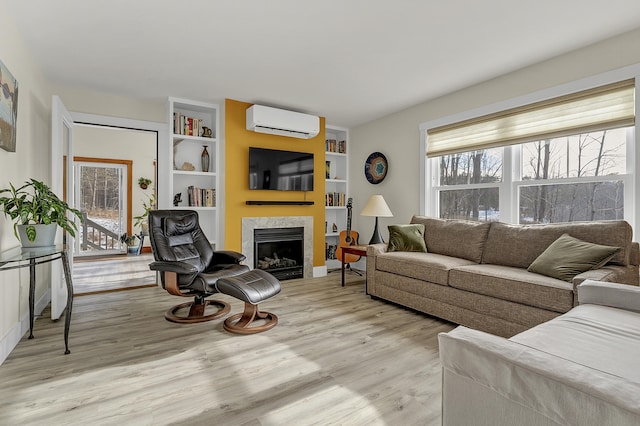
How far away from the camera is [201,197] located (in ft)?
14.0

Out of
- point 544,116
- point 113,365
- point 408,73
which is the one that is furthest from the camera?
point 408,73

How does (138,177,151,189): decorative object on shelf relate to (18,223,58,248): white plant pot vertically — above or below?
above

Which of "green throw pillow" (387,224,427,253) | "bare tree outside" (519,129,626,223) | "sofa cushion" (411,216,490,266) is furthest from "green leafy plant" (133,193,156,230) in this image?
"bare tree outside" (519,129,626,223)

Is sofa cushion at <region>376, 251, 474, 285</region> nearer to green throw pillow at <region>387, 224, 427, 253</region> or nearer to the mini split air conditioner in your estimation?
green throw pillow at <region>387, 224, 427, 253</region>

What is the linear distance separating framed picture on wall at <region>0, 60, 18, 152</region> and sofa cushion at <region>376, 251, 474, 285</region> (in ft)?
10.6

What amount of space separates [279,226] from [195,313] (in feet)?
6.02

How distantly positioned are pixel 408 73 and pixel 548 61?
1.27 m

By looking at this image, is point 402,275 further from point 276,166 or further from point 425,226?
point 276,166

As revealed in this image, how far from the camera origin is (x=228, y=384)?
1.92 meters

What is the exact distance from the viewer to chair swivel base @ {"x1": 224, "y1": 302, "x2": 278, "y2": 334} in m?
2.68

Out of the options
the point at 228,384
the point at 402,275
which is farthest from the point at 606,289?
the point at 228,384

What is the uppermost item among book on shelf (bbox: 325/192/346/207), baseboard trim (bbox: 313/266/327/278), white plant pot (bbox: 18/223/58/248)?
book on shelf (bbox: 325/192/346/207)

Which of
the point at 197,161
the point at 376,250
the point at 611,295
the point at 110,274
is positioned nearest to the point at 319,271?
the point at 376,250

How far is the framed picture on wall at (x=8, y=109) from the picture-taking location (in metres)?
2.08
